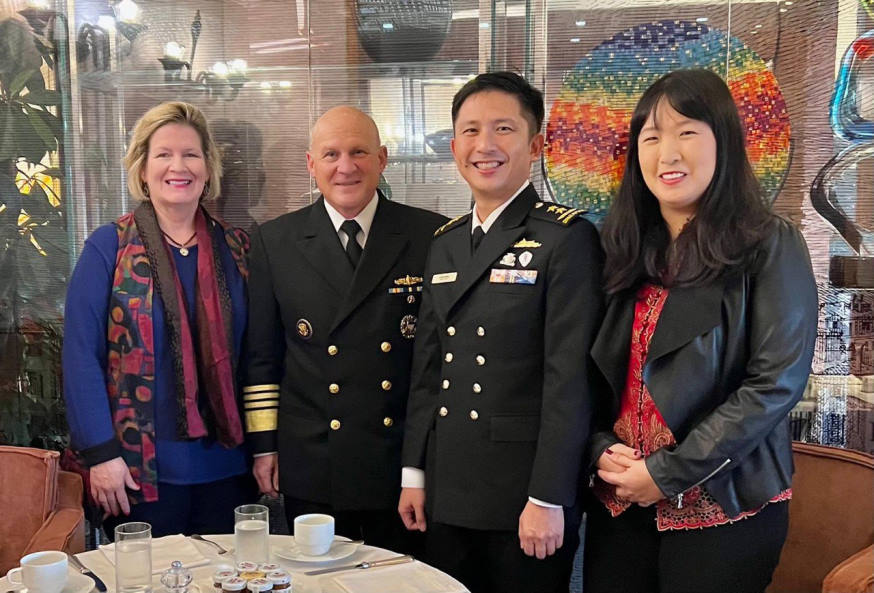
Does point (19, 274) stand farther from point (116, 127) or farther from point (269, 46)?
point (269, 46)

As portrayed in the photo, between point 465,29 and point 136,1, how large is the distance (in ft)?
4.07

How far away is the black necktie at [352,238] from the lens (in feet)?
7.75

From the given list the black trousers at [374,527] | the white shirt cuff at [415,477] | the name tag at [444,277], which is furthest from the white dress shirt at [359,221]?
the black trousers at [374,527]

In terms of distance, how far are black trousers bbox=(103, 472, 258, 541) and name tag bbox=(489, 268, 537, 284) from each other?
1116 millimetres

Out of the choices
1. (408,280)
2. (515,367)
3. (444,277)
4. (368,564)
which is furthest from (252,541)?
(408,280)

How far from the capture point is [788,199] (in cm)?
257

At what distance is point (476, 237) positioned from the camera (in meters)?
2.10

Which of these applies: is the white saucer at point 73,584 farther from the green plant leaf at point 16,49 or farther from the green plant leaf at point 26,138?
the green plant leaf at point 16,49

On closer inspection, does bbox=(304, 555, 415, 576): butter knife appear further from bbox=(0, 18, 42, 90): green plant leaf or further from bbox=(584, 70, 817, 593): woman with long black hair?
bbox=(0, 18, 42, 90): green plant leaf

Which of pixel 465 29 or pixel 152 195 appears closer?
pixel 152 195

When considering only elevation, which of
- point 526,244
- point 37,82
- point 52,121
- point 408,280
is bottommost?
point 408,280

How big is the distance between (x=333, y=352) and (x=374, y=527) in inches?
22.0

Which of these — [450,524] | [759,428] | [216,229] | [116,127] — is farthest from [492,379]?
[116,127]

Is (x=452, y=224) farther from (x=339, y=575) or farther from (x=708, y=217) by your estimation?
(x=339, y=575)
